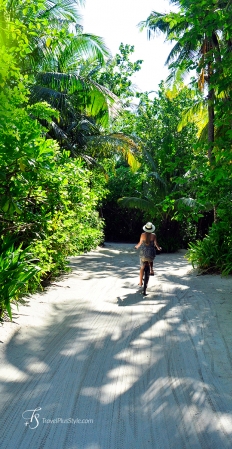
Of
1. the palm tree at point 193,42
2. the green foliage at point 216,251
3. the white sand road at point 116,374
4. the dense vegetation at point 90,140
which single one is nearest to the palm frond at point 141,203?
the dense vegetation at point 90,140

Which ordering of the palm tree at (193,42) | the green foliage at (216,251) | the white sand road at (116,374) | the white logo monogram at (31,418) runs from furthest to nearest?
the green foliage at (216,251), the palm tree at (193,42), the white logo monogram at (31,418), the white sand road at (116,374)

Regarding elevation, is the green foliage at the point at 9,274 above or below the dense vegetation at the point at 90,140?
below

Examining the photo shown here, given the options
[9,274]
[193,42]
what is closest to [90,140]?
[193,42]

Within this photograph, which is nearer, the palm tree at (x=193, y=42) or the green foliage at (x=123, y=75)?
the palm tree at (x=193, y=42)

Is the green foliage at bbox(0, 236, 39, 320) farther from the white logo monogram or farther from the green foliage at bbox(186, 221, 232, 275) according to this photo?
the green foliage at bbox(186, 221, 232, 275)

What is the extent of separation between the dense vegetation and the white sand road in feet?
2.96

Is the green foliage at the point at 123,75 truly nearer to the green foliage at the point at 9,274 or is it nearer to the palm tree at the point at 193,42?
the palm tree at the point at 193,42

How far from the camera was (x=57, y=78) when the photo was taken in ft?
51.7

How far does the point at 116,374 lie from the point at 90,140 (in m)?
17.2

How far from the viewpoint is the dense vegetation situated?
19.7 feet

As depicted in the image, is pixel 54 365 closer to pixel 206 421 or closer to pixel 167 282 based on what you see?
pixel 206 421

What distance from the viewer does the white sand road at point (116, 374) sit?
355 cm

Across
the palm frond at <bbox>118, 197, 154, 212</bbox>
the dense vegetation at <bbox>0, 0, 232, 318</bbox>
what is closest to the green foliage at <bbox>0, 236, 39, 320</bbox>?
the dense vegetation at <bbox>0, 0, 232, 318</bbox>

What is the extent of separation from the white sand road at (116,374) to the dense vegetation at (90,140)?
90 centimetres
